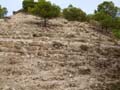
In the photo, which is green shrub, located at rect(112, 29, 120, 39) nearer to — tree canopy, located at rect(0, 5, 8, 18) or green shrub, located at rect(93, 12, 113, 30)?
green shrub, located at rect(93, 12, 113, 30)

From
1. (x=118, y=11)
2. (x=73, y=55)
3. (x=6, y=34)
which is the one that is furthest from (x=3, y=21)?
(x=118, y=11)

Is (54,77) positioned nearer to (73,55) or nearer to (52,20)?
(73,55)

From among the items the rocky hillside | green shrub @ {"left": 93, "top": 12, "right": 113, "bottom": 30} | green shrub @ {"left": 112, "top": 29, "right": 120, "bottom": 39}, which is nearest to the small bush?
the rocky hillside

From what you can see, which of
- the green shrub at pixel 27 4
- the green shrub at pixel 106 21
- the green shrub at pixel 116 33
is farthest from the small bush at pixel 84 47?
the green shrub at pixel 27 4

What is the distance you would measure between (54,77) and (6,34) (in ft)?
23.9

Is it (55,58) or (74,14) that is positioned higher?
(74,14)

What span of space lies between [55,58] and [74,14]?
12845 mm

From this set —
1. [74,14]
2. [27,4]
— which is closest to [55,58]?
[74,14]

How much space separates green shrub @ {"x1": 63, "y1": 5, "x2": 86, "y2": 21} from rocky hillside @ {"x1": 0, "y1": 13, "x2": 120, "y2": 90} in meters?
4.16

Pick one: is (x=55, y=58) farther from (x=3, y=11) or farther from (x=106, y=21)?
(x=3, y=11)

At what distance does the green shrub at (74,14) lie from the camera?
39.5 meters

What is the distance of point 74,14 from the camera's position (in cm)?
3972

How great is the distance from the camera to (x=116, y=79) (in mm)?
26344

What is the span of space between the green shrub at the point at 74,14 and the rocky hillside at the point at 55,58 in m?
4.16
